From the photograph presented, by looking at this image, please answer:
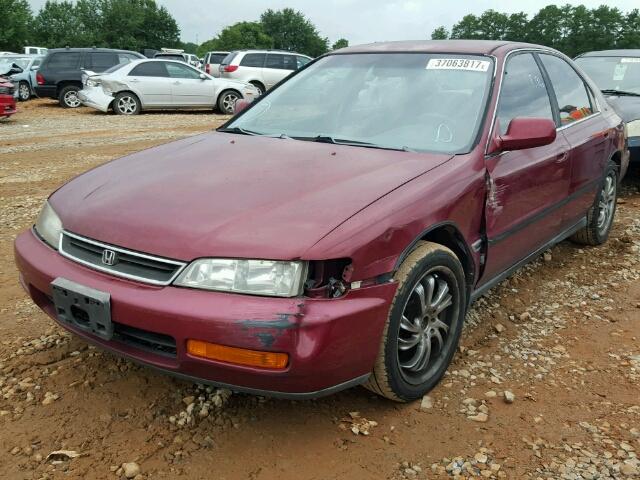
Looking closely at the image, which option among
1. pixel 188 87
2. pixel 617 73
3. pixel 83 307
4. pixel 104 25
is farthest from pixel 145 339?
pixel 104 25

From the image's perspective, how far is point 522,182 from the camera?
306cm

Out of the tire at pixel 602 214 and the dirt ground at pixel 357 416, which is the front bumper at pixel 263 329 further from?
the tire at pixel 602 214

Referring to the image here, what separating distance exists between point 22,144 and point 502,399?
31.8 feet

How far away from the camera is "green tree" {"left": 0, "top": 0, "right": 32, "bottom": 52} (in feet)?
154

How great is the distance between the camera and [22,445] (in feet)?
7.41

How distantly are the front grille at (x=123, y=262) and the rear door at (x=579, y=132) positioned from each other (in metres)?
2.69

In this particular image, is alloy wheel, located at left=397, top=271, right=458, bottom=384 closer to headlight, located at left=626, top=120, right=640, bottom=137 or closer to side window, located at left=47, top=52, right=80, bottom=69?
headlight, located at left=626, top=120, right=640, bottom=137

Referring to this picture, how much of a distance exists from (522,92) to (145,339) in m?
2.55

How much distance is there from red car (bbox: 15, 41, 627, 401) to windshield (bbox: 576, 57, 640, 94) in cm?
407

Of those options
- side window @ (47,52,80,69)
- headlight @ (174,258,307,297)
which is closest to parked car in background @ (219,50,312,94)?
side window @ (47,52,80,69)

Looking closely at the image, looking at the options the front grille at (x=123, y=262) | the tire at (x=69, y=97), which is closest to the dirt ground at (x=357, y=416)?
the front grille at (x=123, y=262)

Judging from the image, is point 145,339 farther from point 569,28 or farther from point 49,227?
point 569,28

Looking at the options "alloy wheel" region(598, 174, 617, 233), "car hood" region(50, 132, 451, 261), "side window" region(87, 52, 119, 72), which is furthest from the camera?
"side window" region(87, 52, 119, 72)

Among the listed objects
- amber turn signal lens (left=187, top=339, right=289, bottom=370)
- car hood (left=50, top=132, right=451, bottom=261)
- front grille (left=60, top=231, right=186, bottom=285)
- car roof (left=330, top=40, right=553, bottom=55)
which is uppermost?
car roof (left=330, top=40, right=553, bottom=55)
